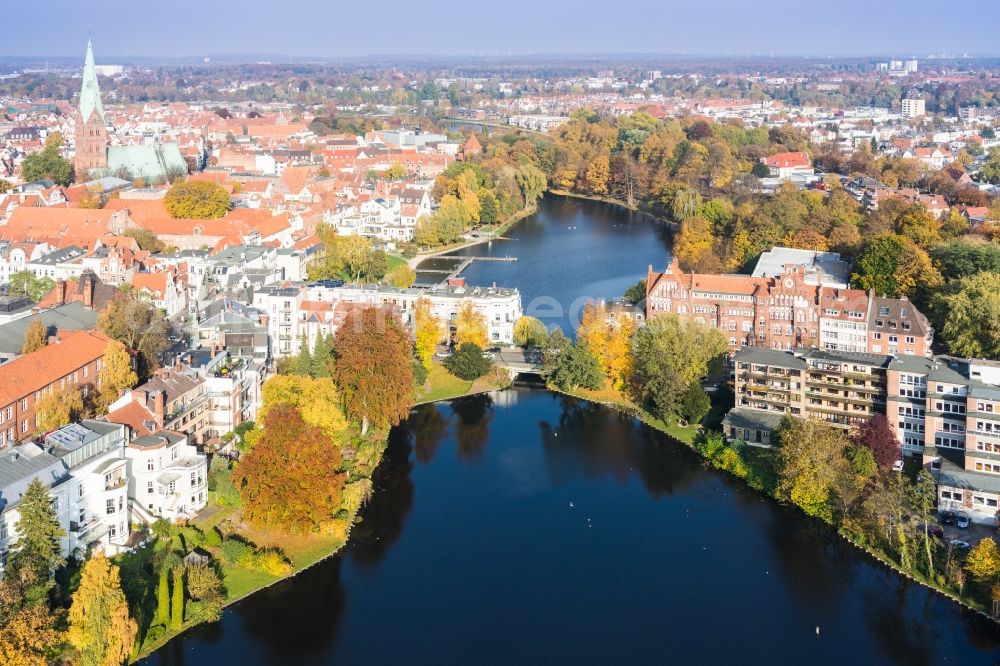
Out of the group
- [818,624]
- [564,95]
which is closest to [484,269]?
[818,624]

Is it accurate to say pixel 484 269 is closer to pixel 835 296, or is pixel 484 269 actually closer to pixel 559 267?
pixel 559 267

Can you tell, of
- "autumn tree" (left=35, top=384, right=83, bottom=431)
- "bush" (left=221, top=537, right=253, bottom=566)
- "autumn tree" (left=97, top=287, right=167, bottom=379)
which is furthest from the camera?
"autumn tree" (left=97, top=287, right=167, bottom=379)

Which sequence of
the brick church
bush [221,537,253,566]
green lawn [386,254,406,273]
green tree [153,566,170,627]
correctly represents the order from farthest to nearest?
the brick church, green lawn [386,254,406,273], bush [221,537,253,566], green tree [153,566,170,627]

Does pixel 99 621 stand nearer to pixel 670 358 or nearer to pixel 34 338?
pixel 34 338

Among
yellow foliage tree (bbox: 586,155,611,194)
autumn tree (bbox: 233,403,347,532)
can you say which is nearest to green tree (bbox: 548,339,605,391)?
autumn tree (bbox: 233,403,347,532)

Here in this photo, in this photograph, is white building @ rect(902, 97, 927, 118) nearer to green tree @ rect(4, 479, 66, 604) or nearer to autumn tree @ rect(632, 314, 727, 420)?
autumn tree @ rect(632, 314, 727, 420)

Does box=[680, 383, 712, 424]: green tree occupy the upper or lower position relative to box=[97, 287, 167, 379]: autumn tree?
lower

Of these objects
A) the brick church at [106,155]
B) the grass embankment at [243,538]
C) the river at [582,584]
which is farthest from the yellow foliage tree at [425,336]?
the brick church at [106,155]
